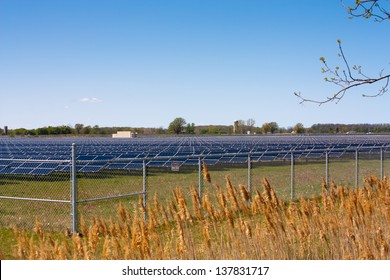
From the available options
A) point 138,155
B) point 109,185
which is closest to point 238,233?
point 109,185

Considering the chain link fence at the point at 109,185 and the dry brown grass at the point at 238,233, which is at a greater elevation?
the dry brown grass at the point at 238,233

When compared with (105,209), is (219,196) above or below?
above

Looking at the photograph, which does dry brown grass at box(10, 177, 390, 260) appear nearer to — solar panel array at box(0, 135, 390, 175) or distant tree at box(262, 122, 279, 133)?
solar panel array at box(0, 135, 390, 175)

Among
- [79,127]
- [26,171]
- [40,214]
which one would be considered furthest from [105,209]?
[79,127]

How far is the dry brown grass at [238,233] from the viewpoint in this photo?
13.4 feet

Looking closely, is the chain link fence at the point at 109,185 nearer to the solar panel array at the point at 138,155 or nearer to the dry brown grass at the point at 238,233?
the solar panel array at the point at 138,155

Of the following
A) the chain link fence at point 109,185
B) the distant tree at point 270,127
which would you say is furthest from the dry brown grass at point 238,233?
the distant tree at point 270,127

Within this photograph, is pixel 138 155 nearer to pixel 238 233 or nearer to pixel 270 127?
pixel 238 233

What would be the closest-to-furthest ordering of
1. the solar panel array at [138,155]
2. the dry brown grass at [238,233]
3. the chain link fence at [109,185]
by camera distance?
the dry brown grass at [238,233]
the chain link fence at [109,185]
the solar panel array at [138,155]

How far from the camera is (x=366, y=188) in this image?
647 cm

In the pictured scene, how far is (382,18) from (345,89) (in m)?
0.85

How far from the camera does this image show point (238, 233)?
5.00 meters

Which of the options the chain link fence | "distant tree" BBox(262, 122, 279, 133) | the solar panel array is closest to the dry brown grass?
the solar panel array
